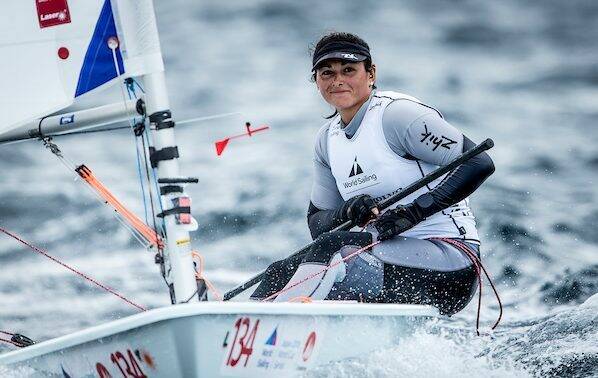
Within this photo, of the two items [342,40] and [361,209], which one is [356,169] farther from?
[342,40]

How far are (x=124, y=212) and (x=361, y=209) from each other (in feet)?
3.24

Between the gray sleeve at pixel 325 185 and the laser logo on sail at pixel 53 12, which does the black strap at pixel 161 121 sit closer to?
the laser logo on sail at pixel 53 12

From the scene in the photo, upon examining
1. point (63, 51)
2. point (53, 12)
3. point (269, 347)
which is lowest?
point (269, 347)

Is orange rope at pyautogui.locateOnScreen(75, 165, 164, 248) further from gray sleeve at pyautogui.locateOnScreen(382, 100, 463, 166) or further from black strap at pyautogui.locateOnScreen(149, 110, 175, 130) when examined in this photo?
gray sleeve at pyautogui.locateOnScreen(382, 100, 463, 166)

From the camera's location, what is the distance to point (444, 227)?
4062 millimetres

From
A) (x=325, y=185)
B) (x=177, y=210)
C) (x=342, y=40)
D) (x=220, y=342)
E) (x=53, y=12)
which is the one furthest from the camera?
(x=325, y=185)

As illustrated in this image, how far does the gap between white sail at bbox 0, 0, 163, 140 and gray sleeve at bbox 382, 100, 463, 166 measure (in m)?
0.95

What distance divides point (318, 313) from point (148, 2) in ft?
4.89

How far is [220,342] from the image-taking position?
3.09 meters

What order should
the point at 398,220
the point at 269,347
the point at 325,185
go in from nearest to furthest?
the point at 269,347, the point at 398,220, the point at 325,185

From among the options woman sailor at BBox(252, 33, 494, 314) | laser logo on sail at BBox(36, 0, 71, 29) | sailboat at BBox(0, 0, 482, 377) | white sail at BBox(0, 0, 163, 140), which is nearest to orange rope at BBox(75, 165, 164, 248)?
sailboat at BBox(0, 0, 482, 377)

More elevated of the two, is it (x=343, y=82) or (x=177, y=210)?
(x=343, y=82)

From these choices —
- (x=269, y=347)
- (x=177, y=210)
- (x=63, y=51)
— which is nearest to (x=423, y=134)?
(x=177, y=210)

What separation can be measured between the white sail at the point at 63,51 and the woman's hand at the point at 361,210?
0.93 metres
